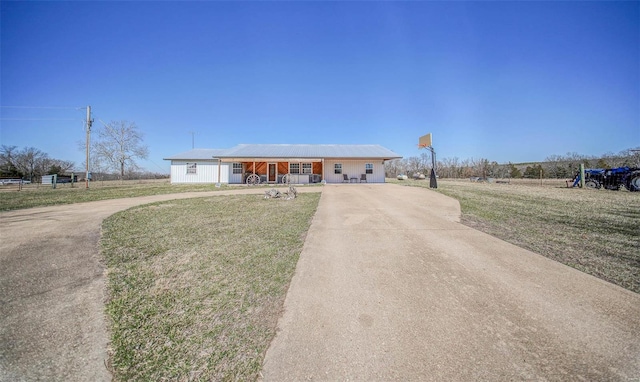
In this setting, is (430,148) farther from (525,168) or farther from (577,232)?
(525,168)

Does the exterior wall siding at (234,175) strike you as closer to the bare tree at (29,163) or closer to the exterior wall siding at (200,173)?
the exterior wall siding at (200,173)

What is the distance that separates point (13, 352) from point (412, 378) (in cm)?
316

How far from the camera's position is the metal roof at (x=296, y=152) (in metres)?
22.3

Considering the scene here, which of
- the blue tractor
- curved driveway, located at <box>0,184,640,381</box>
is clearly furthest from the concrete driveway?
the blue tractor

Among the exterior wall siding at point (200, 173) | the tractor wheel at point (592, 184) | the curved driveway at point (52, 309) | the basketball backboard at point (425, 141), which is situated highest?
the basketball backboard at point (425, 141)

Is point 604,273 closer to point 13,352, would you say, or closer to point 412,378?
point 412,378

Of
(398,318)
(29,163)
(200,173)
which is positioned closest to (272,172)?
(200,173)

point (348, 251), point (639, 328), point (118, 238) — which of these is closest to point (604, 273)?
point (639, 328)

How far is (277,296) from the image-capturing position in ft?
8.75

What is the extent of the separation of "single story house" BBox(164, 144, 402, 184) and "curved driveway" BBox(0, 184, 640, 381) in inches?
709

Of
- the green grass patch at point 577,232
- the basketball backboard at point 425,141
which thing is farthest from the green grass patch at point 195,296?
the basketball backboard at point 425,141

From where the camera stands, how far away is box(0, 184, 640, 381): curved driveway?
5.59 feet

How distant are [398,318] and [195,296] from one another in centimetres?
229

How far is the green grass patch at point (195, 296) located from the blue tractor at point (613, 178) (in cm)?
2084
